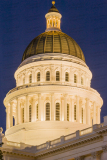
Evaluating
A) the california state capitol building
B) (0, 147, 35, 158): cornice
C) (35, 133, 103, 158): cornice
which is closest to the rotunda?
the california state capitol building

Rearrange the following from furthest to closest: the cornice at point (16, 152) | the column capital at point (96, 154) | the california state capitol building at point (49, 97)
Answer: the california state capitol building at point (49, 97)
the cornice at point (16, 152)
the column capital at point (96, 154)

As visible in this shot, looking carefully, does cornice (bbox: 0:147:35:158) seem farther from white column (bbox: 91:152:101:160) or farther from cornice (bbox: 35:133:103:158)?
white column (bbox: 91:152:101:160)

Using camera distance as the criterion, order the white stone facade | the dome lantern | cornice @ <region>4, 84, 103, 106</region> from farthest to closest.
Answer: the dome lantern
cornice @ <region>4, 84, 103, 106</region>
the white stone facade

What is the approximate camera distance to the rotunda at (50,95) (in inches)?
2970

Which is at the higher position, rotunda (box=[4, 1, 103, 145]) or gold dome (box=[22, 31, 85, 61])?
gold dome (box=[22, 31, 85, 61])

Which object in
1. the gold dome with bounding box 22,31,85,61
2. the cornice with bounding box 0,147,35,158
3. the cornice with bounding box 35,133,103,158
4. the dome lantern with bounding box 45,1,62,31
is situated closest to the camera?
the cornice with bounding box 35,133,103,158

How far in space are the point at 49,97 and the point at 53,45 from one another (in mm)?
11559

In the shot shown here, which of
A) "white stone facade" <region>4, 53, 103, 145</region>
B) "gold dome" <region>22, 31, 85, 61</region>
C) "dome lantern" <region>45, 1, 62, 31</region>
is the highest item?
"dome lantern" <region>45, 1, 62, 31</region>

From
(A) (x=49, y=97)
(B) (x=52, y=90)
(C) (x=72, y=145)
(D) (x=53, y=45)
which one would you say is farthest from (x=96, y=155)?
(D) (x=53, y=45)

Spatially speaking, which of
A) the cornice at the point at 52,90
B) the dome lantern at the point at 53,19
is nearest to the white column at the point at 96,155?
the cornice at the point at 52,90

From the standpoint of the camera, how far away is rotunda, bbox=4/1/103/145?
75.4m

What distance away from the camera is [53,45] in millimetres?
84562

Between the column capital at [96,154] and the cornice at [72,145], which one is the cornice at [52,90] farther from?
the column capital at [96,154]

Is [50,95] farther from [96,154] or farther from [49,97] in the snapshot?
[96,154]
